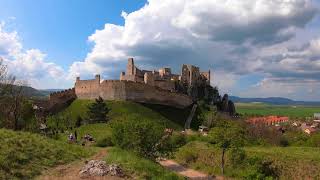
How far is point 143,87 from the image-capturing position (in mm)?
100812

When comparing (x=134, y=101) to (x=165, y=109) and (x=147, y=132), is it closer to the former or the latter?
(x=165, y=109)

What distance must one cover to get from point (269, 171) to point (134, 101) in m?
55.2

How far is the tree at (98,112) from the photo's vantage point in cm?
8688

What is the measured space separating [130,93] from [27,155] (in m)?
70.7

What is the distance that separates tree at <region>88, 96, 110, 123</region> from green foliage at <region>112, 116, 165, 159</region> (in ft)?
140

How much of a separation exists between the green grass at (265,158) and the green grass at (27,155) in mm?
20240

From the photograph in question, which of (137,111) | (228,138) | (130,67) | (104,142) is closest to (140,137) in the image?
(228,138)

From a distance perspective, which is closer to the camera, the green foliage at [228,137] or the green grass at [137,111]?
the green foliage at [228,137]

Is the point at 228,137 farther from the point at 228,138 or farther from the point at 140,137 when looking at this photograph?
the point at 140,137

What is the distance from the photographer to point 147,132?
4191 centimetres

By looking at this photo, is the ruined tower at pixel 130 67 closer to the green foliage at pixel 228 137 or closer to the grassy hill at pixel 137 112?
the grassy hill at pixel 137 112

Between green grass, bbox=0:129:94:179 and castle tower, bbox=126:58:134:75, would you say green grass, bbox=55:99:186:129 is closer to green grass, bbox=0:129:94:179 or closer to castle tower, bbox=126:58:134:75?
castle tower, bbox=126:58:134:75

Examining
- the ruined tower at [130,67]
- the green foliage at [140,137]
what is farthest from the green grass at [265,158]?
the ruined tower at [130,67]

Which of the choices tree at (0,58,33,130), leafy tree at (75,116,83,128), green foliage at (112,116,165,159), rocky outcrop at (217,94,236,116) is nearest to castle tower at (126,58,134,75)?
rocky outcrop at (217,94,236,116)
